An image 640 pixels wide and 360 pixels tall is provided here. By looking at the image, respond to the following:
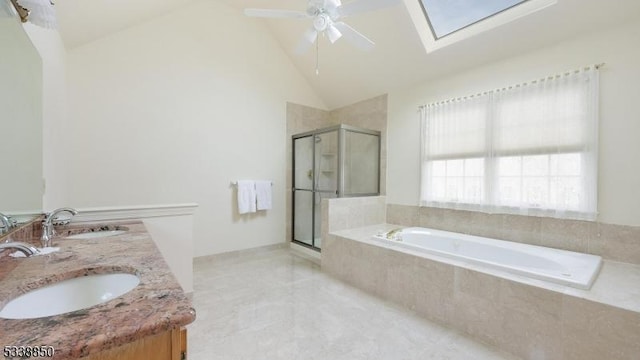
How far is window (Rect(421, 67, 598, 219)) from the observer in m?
2.26

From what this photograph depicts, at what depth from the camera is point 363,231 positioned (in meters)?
3.34

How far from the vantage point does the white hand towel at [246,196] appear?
3732mm

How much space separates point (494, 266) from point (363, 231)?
5.01 ft

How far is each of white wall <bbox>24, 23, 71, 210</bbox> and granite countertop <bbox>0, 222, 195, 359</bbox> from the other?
1.05 meters

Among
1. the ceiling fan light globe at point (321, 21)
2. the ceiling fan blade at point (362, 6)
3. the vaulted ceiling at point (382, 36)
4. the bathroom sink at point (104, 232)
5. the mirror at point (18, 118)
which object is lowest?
the bathroom sink at point (104, 232)

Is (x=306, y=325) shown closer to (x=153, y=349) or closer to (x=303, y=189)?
(x=153, y=349)

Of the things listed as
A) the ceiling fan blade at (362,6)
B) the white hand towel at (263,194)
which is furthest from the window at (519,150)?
the white hand towel at (263,194)

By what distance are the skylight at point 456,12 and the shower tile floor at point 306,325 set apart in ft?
9.49

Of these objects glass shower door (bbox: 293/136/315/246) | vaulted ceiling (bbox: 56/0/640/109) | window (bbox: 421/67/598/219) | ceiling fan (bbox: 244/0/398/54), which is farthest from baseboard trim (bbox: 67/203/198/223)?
window (bbox: 421/67/598/219)

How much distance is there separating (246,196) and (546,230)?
11.0ft

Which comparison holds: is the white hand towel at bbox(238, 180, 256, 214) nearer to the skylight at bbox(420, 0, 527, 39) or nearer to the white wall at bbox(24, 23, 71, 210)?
the white wall at bbox(24, 23, 71, 210)

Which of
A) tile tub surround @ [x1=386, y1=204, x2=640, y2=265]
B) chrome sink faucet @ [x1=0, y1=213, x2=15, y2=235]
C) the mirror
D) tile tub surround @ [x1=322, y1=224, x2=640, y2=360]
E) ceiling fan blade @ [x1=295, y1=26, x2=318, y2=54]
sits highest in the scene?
ceiling fan blade @ [x1=295, y1=26, x2=318, y2=54]

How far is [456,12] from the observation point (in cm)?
279

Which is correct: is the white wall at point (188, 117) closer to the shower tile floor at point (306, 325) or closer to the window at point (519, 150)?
the shower tile floor at point (306, 325)
